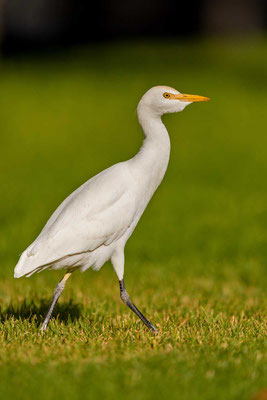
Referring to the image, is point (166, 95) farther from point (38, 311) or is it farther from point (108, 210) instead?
point (38, 311)

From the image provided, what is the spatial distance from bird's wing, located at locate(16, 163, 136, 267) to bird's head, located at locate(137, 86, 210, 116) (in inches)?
19.4

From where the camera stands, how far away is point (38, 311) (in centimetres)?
662

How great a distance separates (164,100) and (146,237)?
5.74 meters

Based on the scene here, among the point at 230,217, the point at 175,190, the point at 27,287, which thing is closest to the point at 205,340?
the point at 27,287

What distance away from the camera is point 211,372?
4.56 meters

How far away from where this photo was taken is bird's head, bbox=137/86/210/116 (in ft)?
17.8

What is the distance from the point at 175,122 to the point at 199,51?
11280mm

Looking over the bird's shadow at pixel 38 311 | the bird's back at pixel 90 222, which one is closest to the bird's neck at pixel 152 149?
the bird's back at pixel 90 222

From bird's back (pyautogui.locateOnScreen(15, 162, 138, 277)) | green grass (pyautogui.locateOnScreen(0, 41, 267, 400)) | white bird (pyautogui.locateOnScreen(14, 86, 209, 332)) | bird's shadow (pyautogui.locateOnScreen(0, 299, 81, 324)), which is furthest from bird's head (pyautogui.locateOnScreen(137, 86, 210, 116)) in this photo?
bird's shadow (pyautogui.locateOnScreen(0, 299, 81, 324))

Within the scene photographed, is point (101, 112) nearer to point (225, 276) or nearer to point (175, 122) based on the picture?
point (175, 122)

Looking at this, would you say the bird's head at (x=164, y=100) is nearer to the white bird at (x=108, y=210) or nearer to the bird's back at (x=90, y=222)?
the white bird at (x=108, y=210)

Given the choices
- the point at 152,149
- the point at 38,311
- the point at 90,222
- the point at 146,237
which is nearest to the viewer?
the point at 90,222

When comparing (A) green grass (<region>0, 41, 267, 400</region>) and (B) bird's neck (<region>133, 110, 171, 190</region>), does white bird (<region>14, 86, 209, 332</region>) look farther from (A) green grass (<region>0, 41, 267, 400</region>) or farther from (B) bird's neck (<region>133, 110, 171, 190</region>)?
(A) green grass (<region>0, 41, 267, 400</region>)

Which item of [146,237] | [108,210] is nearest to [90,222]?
[108,210]
